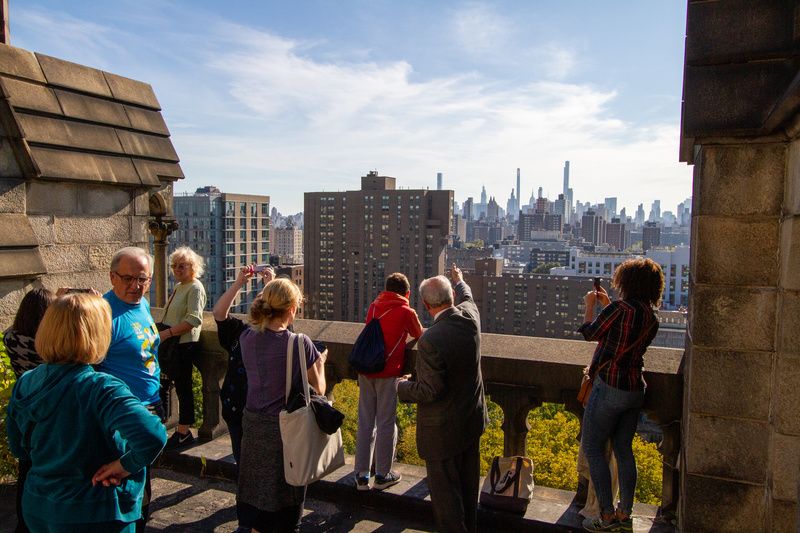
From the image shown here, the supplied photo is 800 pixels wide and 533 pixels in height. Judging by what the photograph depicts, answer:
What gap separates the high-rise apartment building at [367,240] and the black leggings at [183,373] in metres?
122

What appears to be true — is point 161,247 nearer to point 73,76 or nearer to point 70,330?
point 73,76

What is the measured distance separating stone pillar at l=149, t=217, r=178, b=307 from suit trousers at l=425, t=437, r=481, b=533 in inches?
157

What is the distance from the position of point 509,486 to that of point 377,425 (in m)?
1.00

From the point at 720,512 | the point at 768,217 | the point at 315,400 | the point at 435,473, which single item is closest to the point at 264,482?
the point at 315,400

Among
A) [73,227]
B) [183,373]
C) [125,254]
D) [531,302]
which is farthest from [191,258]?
[531,302]

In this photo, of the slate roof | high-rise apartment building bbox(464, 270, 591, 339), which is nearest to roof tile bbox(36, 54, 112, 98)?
the slate roof

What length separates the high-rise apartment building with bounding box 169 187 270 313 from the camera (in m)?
116

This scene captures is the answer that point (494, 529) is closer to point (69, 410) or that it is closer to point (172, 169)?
point (69, 410)

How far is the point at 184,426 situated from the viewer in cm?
528

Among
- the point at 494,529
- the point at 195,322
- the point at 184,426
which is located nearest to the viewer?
the point at 494,529

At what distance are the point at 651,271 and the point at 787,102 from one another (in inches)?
50.7

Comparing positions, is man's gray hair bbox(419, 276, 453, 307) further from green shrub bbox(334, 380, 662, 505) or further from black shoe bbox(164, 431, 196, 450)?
green shrub bbox(334, 380, 662, 505)

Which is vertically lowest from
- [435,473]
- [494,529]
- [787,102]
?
[494,529]

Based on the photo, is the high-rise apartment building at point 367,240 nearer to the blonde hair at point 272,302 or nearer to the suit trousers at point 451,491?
the suit trousers at point 451,491
